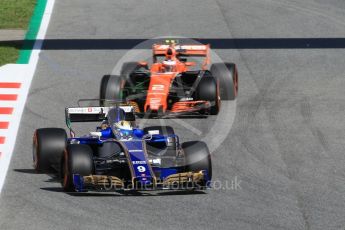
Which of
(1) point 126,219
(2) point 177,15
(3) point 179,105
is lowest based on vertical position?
(1) point 126,219

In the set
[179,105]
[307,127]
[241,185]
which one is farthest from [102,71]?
[241,185]

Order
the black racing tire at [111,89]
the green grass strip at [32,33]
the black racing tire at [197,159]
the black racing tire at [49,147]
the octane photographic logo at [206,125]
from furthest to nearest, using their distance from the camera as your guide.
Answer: the green grass strip at [32,33] → the black racing tire at [111,89] → the octane photographic logo at [206,125] → the black racing tire at [49,147] → the black racing tire at [197,159]

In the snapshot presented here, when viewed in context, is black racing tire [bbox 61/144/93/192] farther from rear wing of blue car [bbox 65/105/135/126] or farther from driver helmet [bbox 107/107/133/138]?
rear wing of blue car [bbox 65/105/135/126]

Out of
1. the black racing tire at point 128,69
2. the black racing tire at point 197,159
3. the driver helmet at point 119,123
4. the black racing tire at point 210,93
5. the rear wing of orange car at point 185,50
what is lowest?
the black racing tire at point 197,159

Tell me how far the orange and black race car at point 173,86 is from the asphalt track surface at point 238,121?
48 centimetres

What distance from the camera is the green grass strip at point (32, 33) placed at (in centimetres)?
2781

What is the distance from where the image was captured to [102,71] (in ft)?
86.6

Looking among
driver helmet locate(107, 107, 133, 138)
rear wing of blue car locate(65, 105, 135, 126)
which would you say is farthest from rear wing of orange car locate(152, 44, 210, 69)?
driver helmet locate(107, 107, 133, 138)

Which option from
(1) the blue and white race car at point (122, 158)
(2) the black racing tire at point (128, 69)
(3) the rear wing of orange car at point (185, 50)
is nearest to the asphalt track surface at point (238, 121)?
(1) the blue and white race car at point (122, 158)

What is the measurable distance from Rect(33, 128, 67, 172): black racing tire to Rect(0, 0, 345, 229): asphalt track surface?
14.3 inches

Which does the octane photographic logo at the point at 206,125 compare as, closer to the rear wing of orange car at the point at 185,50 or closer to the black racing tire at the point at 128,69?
the black racing tire at the point at 128,69

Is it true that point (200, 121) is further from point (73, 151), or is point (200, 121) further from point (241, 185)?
point (73, 151)

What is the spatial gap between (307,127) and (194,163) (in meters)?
5.21

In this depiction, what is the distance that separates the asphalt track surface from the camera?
16.5m
